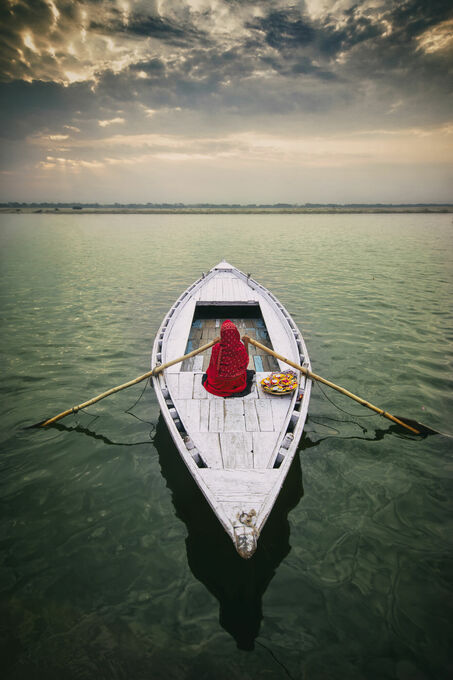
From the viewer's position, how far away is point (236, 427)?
17.9ft

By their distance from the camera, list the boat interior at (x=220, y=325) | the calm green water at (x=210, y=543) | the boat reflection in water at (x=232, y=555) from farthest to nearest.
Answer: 1. the boat interior at (x=220, y=325)
2. the boat reflection in water at (x=232, y=555)
3. the calm green water at (x=210, y=543)

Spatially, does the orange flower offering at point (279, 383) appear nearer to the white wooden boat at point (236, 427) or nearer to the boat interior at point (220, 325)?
the white wooden boat at point (236, 427)

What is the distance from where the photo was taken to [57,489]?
5.37 meters

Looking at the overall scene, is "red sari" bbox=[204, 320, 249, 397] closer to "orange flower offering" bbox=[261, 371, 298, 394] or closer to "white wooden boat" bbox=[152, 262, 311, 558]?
"white wooden boat" bbox=[152, 262, 311, 558]

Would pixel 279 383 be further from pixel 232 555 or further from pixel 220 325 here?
pixel 220 325

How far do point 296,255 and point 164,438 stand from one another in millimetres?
24528

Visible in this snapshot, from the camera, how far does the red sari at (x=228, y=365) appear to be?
601 centimetres

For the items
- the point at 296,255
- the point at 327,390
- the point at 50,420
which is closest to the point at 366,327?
the point at 327,390

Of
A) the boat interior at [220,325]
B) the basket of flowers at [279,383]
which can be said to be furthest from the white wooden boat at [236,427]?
the basket of flowers at [279,383]

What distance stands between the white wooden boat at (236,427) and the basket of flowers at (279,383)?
0.17 m

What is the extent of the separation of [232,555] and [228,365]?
322 cm

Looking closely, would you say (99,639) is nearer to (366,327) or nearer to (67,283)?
(366,327)

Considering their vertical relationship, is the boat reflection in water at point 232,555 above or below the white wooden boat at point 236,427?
below

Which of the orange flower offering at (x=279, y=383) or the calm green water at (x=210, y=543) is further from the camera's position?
the orange flower offering at (x=279, y=383)
